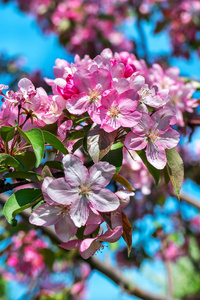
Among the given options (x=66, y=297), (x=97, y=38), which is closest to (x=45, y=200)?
(x=66, y=297)

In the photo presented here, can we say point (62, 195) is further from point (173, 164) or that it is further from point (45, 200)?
point (173, 164)

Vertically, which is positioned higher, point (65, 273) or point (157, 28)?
point (157, 28)

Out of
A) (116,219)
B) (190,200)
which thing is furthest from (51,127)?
(190,200)

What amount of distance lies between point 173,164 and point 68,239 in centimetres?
29

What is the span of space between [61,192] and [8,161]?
137 millimetres

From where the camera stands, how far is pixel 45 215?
2.33 ft

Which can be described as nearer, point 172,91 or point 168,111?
point 168,111

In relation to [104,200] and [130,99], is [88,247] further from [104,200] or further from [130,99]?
[130,99]

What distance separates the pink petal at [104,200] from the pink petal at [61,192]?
34 millimetres

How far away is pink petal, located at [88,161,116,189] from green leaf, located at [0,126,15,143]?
0.61 ft

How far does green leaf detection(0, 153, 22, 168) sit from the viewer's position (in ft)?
2.39

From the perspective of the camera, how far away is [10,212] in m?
0.70

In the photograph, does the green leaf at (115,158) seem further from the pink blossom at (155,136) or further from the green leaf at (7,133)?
the green leaf at (7,133)

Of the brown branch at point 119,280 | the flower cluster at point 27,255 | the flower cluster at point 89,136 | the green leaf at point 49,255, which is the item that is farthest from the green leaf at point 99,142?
the flower cluster at point 27,255
